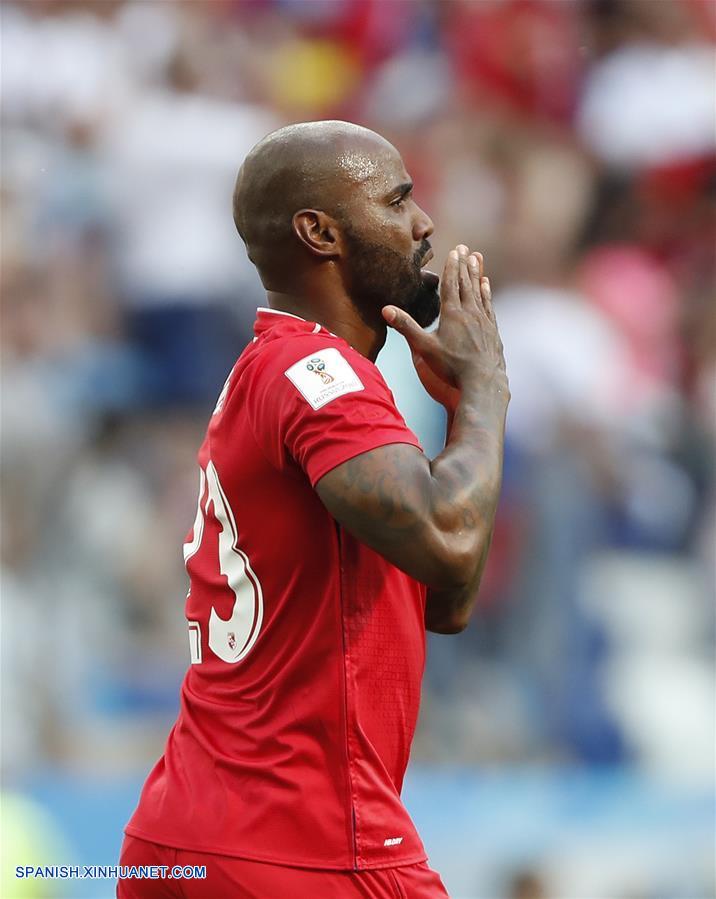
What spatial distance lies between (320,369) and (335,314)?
28 cm

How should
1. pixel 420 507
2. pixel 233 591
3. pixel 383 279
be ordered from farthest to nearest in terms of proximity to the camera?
1. pixel 383 279
2. pixel 233 591
3. pixel 420 507

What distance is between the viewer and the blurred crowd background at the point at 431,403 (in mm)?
6355

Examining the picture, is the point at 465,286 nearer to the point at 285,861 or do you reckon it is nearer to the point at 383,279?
the point at 383,279

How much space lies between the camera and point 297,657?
105 inches

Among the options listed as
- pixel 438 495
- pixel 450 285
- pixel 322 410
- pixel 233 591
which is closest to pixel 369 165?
pixel 450 285

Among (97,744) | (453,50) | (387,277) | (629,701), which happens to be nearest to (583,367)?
(629,701)

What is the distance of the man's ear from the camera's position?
284 centimetres

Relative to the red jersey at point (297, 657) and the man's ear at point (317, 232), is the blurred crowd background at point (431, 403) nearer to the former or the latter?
the red jersey at point (297, 657)

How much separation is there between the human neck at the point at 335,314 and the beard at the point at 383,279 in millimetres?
18

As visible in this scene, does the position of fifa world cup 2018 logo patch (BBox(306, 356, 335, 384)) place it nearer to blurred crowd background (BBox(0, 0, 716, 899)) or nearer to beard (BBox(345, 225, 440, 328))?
beard (BBox(345, 225, 440, 328))

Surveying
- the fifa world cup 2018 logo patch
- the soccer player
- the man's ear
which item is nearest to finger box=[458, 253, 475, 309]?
the soccer player

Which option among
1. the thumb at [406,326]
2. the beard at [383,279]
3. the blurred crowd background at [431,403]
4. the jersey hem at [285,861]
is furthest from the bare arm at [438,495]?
the blurred crowd background at [431,403]

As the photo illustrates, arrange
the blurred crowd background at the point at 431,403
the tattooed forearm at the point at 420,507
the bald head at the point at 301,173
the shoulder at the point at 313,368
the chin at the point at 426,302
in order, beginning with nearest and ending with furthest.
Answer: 1. the tattooed forearm at the point at 420,507
2. the shoulder at the point at 313,368
3. the bald head at the point at 301,173
4. the chin at the point at 426,302
5. the blurred crowd background at the point at 431,403

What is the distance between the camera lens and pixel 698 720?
7.28 m
